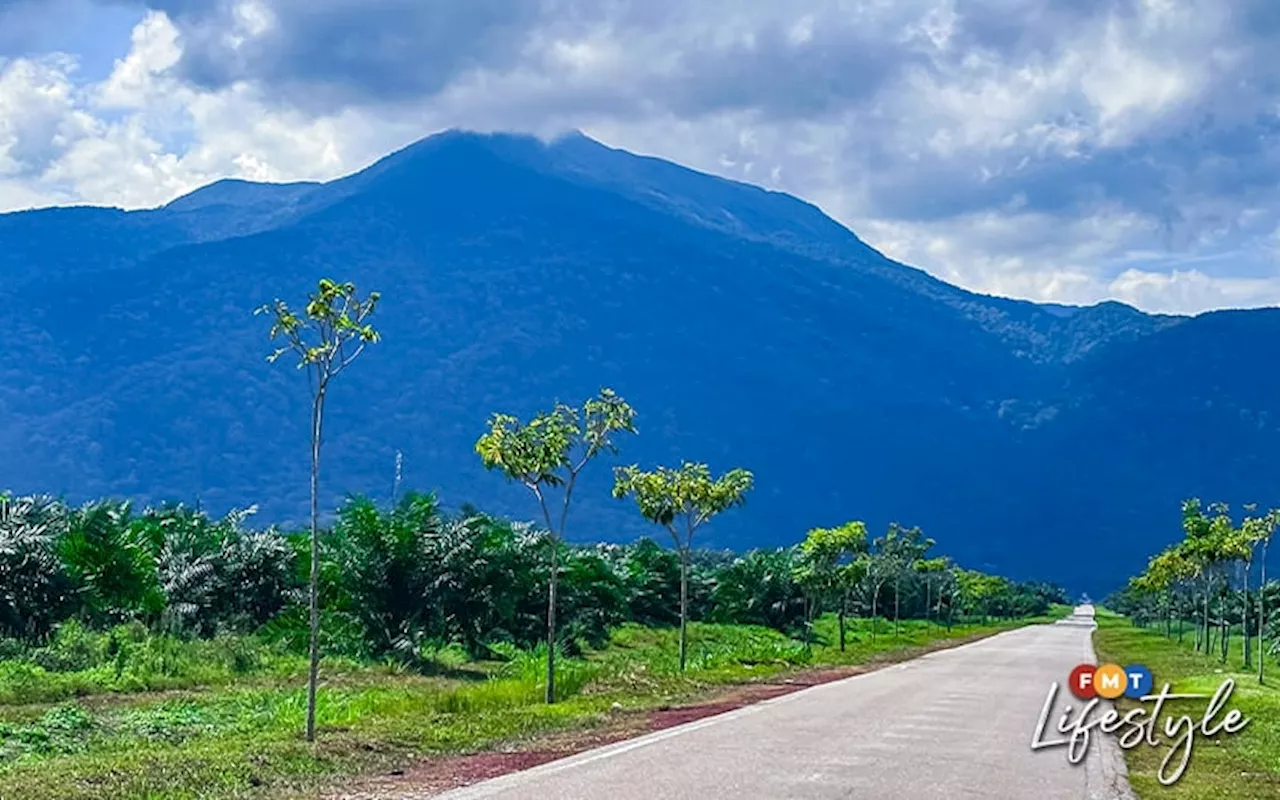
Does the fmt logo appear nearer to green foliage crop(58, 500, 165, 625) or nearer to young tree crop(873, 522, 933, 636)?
green foliage crop(58, 500, 165, 625)

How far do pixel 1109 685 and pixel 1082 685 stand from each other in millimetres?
1345

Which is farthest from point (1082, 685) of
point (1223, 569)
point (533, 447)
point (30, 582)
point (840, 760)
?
point (1223, 569)

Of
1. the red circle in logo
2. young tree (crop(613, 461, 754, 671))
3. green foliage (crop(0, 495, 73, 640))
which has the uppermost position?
young tree (crop(613, 461, 754, 671))

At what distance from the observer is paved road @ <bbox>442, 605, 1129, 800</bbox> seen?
42.6 feet

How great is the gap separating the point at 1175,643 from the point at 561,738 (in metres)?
61.1

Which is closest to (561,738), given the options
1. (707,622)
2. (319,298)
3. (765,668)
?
(319,298)

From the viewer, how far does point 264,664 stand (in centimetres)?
3034

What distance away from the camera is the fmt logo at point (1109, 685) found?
2660 centimetres

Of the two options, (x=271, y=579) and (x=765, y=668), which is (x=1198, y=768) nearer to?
(x=765, y=668)

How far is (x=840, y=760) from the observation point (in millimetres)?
15383
